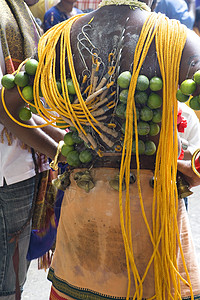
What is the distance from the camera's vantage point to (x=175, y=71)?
1.25 meters

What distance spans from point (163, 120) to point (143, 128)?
0.07 metres

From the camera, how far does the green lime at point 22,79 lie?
4.70 feet

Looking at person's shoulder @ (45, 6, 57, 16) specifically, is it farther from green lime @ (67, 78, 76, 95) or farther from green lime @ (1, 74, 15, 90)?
green lime @ (67, 78, 76, 95)

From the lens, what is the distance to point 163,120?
129 centimetres

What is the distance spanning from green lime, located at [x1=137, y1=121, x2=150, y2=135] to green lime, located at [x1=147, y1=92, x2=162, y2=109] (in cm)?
6

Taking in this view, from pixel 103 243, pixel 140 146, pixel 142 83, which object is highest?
pixel 142 83

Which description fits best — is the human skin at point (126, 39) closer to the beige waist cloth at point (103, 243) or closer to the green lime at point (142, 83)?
the green lime at point (142, 83)

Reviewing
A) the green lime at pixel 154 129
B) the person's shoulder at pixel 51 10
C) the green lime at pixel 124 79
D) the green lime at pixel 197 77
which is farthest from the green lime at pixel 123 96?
the person's shoulder at pixel 51 10

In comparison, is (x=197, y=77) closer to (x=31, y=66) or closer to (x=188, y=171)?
(x=188, y=171)

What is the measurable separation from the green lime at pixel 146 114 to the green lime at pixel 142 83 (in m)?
0.07

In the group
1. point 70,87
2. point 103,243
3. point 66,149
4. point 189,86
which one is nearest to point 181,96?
point 189,86

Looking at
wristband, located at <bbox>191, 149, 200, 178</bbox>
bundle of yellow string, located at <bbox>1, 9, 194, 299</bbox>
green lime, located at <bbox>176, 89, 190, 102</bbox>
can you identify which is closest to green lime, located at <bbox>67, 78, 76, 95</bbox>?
bundle of yellow string, located at <bbox>1, 9, 194, 299</bbox>

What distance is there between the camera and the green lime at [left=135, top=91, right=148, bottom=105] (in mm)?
1281

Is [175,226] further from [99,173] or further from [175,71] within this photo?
[175,71]
